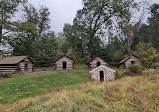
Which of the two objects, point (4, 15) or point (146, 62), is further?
point (4, 15)

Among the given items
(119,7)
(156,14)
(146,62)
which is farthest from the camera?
(156,14)

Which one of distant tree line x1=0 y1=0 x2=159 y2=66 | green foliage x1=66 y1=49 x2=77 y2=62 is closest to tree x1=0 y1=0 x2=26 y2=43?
distant tree line x1=0 y1=0 x2=159 y2=66

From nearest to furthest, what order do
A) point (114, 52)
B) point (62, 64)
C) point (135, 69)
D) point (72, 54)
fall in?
point (135, 69) < point (62, 64) < point (114, 52) < point (72, 54)

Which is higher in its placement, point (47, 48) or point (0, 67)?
point (47, 48)

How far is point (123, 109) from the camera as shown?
9.34 feet

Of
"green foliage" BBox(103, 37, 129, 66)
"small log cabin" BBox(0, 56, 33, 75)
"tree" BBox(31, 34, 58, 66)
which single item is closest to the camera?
"small log cabin" BBox(0, 56, 33, 75)

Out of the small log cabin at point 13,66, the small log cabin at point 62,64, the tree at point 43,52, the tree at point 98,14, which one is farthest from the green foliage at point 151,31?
the small log cabin at point 13,66

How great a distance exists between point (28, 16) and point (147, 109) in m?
34.1

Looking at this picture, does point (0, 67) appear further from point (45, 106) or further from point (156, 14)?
point (156, 14)

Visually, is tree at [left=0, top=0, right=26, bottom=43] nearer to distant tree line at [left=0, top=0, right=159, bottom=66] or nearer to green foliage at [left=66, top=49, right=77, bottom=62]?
distant tree line at [left=0, top=0, right=159, bottom=66]

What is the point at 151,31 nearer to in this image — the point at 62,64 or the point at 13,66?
the point at 62,64

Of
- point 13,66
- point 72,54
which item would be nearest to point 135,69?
point 72,54

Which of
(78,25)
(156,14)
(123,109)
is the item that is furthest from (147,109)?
(156,14)

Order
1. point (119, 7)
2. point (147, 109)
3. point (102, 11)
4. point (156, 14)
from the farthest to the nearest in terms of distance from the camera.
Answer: point (156, 14), point (102, 11), point (119, 7), point (147, 109)
